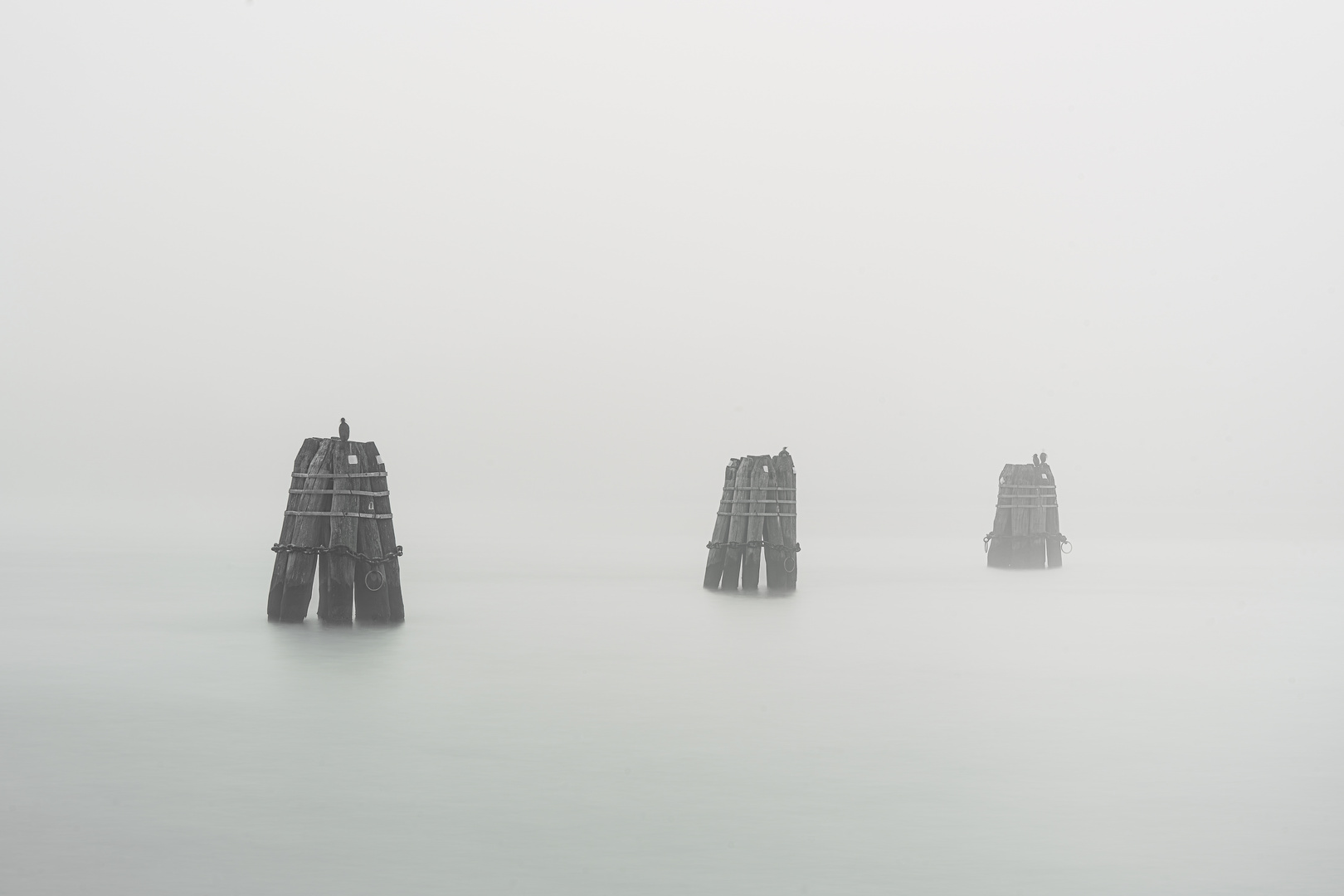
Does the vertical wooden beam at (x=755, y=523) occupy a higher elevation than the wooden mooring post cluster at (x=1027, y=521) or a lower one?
lower

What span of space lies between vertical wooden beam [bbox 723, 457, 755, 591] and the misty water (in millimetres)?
1187

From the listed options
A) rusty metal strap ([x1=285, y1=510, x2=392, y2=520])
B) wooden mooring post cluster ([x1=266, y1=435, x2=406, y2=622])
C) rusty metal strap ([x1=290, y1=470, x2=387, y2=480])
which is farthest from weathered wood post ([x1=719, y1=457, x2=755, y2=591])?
rusty metal strap ([x1=290, y1=470, x2=387, y2=480])

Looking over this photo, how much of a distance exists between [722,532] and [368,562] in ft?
26.6

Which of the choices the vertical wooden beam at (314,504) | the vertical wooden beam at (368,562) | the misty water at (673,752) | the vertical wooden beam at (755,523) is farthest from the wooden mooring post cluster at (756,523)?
the vertical wooden beam at (314,504)

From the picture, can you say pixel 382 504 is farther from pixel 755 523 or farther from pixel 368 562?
pixel 755 523

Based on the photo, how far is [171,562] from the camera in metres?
35.0

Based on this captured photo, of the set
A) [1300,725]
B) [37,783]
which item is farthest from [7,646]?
[1300,725]

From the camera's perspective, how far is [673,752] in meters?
11.1

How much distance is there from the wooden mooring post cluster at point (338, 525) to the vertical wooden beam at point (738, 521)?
21.4ft

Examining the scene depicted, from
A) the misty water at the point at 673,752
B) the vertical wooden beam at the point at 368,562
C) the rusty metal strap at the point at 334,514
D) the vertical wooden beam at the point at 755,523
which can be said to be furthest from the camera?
the vertical wooden beam at the point at 755,523

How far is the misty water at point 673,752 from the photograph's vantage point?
7848 mm

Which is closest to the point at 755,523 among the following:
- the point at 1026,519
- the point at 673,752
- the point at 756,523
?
the point at 756,523

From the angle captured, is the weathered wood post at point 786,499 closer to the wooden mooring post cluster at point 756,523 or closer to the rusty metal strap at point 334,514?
the wooden mooring post cluster at point 756,523

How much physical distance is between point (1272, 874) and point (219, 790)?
628cm
